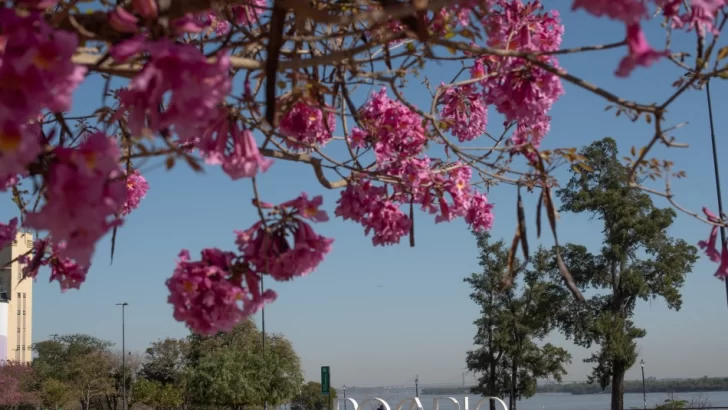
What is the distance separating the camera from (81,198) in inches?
52.0

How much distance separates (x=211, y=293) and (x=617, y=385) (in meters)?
23.6

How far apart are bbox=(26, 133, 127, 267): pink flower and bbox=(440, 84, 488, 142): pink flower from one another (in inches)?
95.4

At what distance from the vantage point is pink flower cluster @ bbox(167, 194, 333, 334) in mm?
1860

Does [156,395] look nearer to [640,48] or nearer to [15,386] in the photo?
[15,386]

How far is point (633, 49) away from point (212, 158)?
2.95 ft

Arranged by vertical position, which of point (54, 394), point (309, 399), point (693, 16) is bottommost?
point (309, 399)

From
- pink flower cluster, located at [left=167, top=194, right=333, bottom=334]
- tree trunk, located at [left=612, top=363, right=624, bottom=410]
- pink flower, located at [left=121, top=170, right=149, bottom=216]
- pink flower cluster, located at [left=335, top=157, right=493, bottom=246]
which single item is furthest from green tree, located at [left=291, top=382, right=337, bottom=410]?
pink flower cluster, located at [left=167, top=194, right=333, bottom=334]

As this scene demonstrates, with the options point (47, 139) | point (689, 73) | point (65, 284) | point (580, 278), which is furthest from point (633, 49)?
point (580, 278)

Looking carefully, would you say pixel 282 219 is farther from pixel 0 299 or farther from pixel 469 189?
pixel 0 299

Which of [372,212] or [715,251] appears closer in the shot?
[715,251]

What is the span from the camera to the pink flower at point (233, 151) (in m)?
1.74

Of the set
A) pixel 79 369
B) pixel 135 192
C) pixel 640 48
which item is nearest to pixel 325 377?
pixel 135 192

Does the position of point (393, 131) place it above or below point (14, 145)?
above

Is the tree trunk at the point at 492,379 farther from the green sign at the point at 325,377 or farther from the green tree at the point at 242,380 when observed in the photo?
the green sign at the point at 325,377
